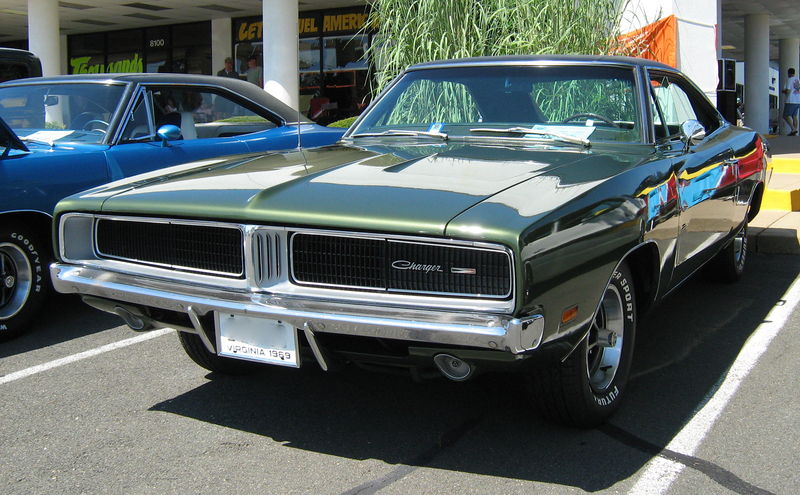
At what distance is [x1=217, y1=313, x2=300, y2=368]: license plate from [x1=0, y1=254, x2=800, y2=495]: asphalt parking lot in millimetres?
419

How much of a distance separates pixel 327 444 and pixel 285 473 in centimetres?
28

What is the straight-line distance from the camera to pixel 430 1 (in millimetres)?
8227

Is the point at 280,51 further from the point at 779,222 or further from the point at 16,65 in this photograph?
the point at 779,222

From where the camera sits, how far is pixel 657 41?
995 centimetres

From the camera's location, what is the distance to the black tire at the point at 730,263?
568cm

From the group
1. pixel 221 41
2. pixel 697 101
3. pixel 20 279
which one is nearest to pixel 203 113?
pixel 20 279

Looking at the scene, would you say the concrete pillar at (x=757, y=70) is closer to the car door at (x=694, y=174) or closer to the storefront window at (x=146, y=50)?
the storefront window at (x=146, y=50)

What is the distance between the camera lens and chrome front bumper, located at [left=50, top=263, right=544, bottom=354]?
261 cm

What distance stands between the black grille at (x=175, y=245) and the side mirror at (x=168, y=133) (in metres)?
2.09

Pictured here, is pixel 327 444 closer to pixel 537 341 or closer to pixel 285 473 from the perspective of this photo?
pixel 285 473

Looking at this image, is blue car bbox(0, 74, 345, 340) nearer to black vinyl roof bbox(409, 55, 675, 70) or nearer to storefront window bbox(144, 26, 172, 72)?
black vinyl roof bbox(409, 55, 675, 70)

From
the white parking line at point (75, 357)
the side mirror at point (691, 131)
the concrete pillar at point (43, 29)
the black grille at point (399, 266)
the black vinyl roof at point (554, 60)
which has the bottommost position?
the white parking line at point (75, 357)

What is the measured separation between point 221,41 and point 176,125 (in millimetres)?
16489

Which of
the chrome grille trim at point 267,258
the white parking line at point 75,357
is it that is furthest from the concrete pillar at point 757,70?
the chrome grille trim at point 267,258
